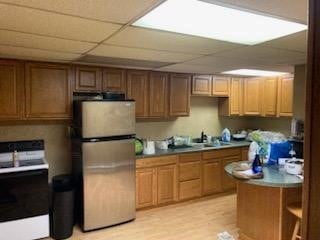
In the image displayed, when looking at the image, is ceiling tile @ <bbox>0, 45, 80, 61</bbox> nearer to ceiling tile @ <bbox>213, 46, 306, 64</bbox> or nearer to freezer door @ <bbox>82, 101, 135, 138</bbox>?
freezer door @ <bbox>82, 101, 135, 138</bbox>

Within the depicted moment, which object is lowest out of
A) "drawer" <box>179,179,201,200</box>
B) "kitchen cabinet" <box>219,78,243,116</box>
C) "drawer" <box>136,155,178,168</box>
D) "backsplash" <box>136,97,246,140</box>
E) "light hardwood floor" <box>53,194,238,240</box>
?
"light hardwood floor" <box>53,194,238,240</box>

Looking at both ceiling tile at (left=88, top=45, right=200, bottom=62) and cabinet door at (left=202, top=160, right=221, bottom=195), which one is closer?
ceiling tile at (left=88, top=45, right=200, bottom=62)

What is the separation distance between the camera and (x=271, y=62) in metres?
3.38

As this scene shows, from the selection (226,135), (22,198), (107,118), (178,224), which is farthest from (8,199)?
(226,135)

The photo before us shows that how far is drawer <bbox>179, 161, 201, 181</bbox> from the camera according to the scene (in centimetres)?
412

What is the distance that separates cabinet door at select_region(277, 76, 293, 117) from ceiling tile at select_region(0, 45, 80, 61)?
3490mm

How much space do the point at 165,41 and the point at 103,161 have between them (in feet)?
5.74

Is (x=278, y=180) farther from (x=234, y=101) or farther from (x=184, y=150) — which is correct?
(x=234, y=101)

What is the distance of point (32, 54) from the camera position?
281 centimetres

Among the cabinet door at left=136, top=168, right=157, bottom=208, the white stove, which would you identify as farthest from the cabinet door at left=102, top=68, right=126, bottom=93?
the white stove

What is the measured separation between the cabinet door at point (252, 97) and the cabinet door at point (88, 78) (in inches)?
115

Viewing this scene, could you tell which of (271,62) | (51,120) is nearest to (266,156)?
(271,62)

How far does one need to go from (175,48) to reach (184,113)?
2.08 meters

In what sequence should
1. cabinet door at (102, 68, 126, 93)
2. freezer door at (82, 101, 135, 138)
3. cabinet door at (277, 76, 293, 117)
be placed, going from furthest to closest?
cabinet door at (277, 76, 293, 117) → cabinet door at (102, 68, 126, 93) → freezer door at (82, 101, 135, 138)
